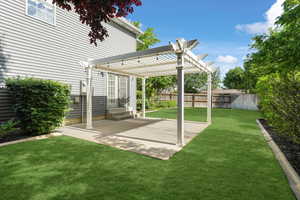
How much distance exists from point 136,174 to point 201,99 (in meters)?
15.7

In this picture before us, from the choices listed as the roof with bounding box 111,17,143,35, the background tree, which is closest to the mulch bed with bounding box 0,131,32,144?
the background tree

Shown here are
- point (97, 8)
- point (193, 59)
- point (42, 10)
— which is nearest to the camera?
point (97, 8)

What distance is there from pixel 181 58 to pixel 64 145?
→ 3.67 m

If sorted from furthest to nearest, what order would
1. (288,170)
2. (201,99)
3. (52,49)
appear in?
(201,99), (52,49), (288,170)

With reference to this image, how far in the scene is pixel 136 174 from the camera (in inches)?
102

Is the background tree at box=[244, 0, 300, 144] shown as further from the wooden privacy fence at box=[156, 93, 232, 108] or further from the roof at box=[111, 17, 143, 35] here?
the wooden privacy fence at box=[156, 93, 232, 108]

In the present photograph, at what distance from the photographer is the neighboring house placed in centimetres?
509

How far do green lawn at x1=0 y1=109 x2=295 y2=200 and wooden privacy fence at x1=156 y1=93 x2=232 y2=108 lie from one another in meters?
13.4

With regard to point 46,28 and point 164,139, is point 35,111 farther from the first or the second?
point 164,139

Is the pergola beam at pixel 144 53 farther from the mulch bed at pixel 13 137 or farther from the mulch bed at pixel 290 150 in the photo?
the mulch bed at pixel 290 150

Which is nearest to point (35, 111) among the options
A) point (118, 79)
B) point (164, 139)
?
point (164, 139)

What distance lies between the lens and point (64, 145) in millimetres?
4027

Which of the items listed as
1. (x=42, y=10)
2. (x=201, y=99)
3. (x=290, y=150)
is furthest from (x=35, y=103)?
(x=201, y=99)

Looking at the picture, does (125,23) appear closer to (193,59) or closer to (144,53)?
(144,53)
